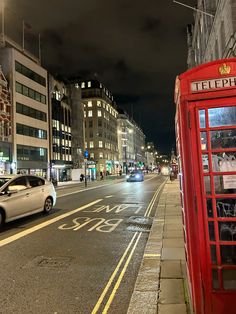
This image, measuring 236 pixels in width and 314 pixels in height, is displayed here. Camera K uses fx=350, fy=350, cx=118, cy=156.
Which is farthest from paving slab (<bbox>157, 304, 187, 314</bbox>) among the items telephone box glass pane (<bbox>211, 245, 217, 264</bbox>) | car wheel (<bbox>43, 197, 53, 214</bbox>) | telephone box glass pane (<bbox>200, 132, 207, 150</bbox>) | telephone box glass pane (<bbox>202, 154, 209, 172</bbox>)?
car wheel (<bbox>43, 197, 53, 214</bbox>)

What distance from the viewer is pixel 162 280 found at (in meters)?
5.65

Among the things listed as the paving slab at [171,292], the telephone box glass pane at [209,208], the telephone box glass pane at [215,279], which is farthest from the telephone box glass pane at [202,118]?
the paving slab at [171,292]

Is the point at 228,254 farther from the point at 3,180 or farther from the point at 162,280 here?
the point at 3,180

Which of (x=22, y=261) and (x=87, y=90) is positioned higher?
(x=87, y=90)

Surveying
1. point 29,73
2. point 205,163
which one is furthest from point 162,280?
point 29,73

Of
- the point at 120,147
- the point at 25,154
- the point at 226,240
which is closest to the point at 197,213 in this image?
the point at 226,240

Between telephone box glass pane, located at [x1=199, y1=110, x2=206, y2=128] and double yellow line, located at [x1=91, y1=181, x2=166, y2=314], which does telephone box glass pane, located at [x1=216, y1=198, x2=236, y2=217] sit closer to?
telephone box glass pane, located at [x1=199, y1=110, x2=206, y2=128]

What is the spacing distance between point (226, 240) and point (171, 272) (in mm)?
2472

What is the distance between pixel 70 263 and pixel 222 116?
477 cm

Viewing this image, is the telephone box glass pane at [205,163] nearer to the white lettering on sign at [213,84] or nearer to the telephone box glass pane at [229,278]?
the white lettering on sign at [213,84]

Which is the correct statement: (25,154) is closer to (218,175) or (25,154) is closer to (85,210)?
(85,210)

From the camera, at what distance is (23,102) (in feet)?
173

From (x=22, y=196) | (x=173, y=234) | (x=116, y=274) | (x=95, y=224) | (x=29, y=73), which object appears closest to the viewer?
(x=116, y=274)

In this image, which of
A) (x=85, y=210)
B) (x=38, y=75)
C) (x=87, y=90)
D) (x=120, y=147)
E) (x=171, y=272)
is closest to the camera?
(x=171, y=272)
